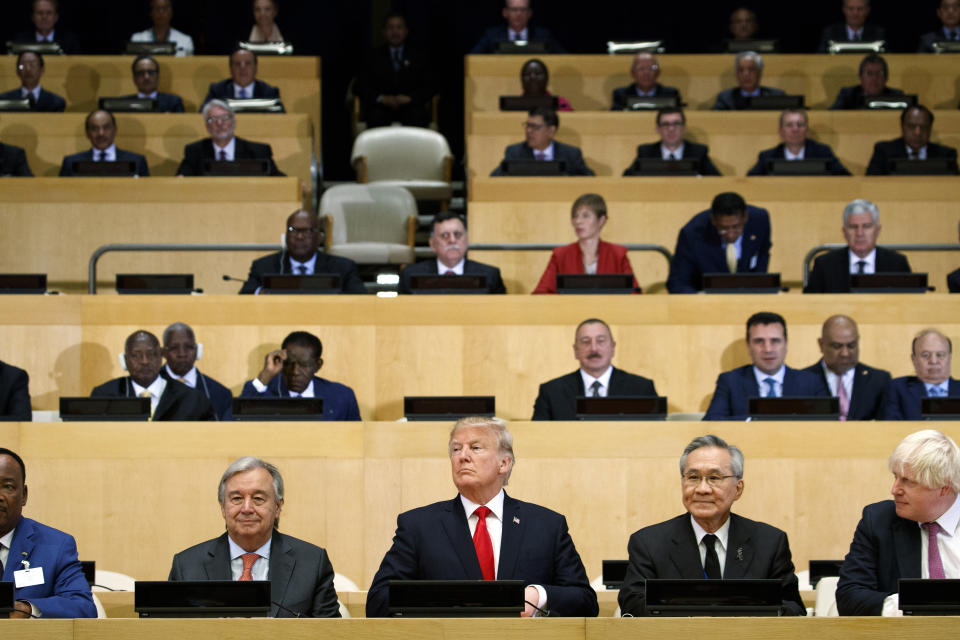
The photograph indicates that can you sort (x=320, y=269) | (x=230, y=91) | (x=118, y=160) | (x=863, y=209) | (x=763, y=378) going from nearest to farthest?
(x=763, y=378) → (x=863, y=209) → (x=320, y=269) → (x=118, y=160) → (x=230, y=91)

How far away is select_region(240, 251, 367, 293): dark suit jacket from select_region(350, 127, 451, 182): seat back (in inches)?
74.0

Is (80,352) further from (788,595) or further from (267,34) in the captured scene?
(267,34)

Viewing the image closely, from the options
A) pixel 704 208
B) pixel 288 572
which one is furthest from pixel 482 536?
pixel 704 208

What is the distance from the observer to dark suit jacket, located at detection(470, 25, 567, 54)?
884 centimetres

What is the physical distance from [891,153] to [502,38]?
2853 mm

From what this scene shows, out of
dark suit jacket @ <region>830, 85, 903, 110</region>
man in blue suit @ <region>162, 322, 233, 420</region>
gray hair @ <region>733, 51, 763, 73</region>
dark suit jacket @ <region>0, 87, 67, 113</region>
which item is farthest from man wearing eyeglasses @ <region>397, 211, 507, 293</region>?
dark suit jacket @ <region>0, 87, 67, 113</region>

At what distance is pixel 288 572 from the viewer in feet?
10.7

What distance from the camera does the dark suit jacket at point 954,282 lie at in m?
5.96

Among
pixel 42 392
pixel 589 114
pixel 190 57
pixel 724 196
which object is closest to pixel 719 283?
pixel 724 196

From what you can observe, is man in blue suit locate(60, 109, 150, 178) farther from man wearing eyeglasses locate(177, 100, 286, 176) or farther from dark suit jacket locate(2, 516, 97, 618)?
dark suit jacket locate(2, 516, 97, 618)

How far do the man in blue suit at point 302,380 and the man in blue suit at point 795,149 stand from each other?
288cm

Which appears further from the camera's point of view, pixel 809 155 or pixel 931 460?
pixel 809 155

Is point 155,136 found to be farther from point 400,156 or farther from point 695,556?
point 695,556

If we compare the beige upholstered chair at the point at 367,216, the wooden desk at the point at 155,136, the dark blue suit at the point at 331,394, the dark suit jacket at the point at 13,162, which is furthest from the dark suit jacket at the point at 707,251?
the dark suit jacket at the point at 13,162
